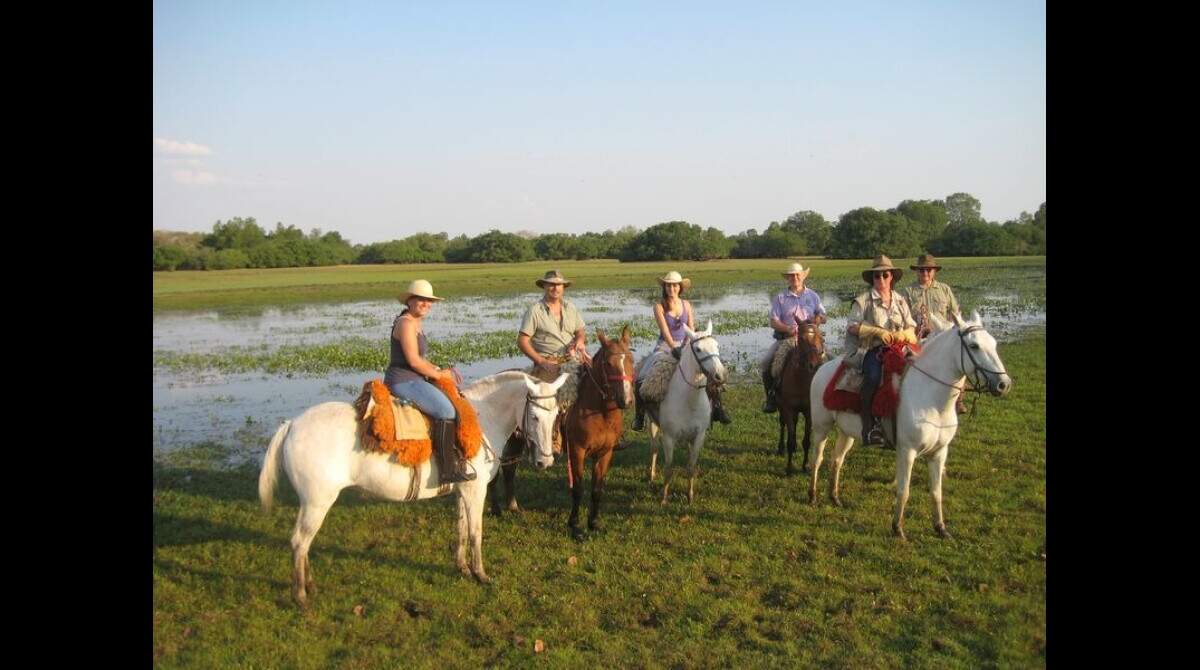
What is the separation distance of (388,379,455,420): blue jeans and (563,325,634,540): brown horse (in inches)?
63.5

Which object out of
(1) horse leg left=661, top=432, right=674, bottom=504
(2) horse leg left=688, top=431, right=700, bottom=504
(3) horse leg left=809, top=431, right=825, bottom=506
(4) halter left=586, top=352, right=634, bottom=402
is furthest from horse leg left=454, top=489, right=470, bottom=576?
(3) horse leg left=809, top=431, right=825, bottom=506

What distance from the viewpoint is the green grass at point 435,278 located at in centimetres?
3978

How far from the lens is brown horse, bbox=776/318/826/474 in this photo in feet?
30.0

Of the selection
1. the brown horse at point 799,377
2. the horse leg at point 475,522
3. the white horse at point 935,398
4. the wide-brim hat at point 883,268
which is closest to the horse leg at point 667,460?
the brown horse at point 799,377

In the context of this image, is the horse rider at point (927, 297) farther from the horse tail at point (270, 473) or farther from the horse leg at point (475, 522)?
the horse tail at point (270, 473)

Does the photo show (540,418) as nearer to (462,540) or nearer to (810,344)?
(462,540)

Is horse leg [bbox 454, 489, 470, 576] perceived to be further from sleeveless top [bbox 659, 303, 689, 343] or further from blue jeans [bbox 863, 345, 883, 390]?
blue jeans [bbox 863, 345, 883, 390]

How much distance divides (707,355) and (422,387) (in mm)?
3346

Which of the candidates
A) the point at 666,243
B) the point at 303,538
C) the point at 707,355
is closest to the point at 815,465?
the point at 707,355

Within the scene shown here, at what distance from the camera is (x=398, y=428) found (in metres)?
6.00

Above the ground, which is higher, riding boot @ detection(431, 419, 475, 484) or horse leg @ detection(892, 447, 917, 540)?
riding boot @ detection(431, 419, 475, 484)
